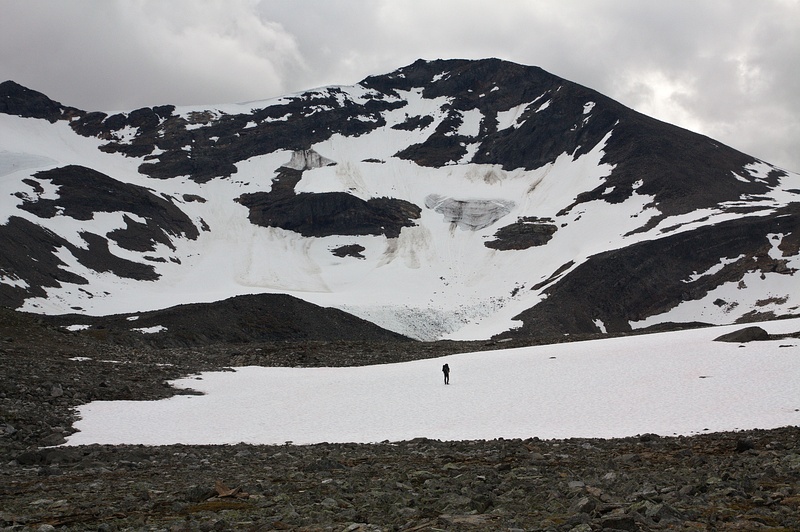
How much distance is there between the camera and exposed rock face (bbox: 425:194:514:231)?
395 ft

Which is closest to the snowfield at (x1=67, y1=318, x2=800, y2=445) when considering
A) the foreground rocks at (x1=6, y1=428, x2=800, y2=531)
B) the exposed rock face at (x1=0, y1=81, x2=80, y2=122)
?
the foreground rocks at (x1=6, y1=428, x2=800, y2=531)

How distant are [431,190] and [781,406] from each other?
114m

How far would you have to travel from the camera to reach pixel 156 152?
153875 millimetres

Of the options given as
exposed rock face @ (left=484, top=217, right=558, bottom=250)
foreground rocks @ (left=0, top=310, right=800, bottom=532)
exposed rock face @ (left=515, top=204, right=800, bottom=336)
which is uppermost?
exposed rock face @ (left=484, top=217, right=558, bottom=250)

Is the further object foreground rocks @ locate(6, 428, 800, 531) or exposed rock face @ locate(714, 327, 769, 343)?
exposed rock face @ locate(714, 327, 769, 343)

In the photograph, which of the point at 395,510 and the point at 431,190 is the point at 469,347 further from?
the point at 431,190

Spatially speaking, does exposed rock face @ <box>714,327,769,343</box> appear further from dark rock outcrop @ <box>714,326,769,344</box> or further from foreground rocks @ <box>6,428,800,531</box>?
foreground rocks @ <box>6,428,800,531</box>

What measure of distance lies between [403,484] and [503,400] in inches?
647

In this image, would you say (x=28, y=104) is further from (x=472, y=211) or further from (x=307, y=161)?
(x=472, y=211)

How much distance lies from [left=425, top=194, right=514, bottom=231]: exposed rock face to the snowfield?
83912mm

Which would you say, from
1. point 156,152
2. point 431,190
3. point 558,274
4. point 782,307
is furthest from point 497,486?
point 156,152

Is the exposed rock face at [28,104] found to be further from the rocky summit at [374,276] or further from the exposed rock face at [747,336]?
the exposed rock face at [747,336]

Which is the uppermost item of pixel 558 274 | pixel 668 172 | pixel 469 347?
pixel 668 172

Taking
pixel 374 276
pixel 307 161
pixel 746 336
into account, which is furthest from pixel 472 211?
pixel 746 336
